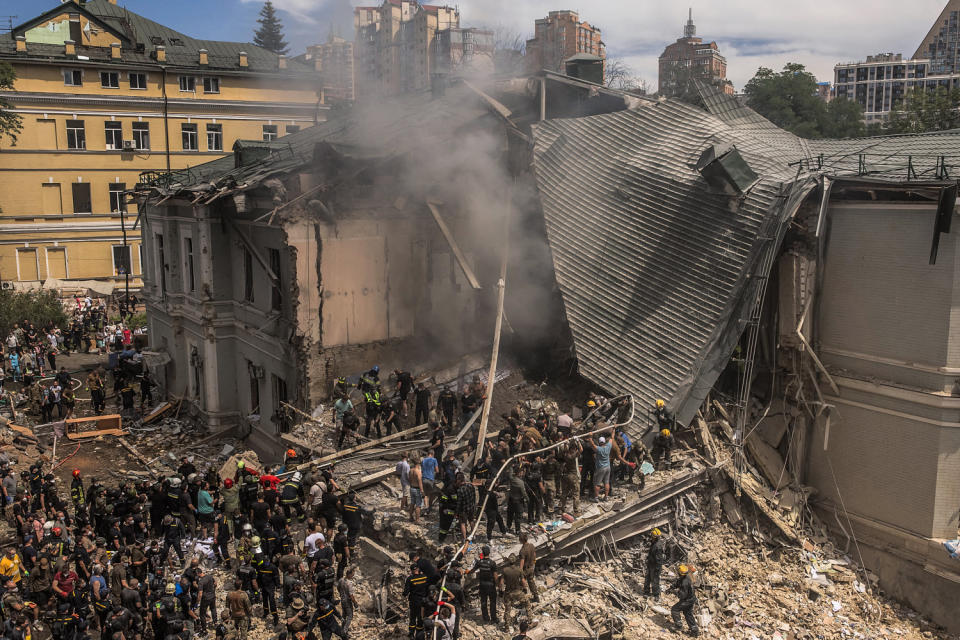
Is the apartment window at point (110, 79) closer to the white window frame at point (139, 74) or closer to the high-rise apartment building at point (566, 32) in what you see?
Result: the white window frame at point (139, 74)

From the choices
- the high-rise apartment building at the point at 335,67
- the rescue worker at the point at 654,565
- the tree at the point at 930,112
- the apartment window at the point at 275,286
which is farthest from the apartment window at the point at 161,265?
the tree at the point at 930,112

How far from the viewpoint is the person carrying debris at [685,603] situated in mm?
11641

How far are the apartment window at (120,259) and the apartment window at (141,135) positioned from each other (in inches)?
207

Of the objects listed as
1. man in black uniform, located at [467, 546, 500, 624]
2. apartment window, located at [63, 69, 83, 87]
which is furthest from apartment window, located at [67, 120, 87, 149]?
man in black uniform, located at [467, 546, 500, 624]

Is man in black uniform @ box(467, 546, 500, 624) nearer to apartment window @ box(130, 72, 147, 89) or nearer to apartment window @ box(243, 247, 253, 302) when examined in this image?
apartment window @ box(243, 247, 253, 302)

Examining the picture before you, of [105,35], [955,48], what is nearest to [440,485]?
[105,35]

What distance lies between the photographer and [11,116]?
117 ft

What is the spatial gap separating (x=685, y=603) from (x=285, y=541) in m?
6.25

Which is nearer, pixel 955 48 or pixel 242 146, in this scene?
pixel 242 146

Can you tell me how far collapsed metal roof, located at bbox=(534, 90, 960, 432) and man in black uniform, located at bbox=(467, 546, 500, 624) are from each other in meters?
5.31

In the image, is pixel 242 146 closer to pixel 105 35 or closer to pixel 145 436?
pixel 145 436

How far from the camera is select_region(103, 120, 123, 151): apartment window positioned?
130 ft

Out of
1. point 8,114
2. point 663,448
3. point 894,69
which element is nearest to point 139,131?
point 8,114

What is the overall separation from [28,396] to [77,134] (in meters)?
18.3
